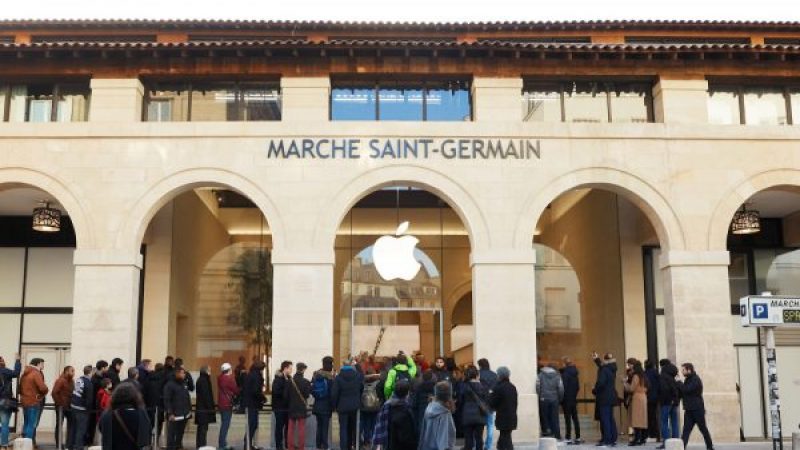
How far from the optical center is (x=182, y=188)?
18.0m

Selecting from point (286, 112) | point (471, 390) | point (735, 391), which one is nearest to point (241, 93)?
point (286, 112)

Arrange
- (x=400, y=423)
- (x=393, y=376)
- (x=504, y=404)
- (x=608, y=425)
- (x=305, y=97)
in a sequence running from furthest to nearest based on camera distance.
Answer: (x=305, y=97), (x=608, y=425), (x=393, y=376), (x=504, y=404), (x=400, y=423)

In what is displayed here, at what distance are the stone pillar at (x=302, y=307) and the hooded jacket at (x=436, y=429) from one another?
23.2 feet

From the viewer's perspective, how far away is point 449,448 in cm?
1068

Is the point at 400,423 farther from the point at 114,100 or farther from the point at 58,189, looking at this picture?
the point at 114,100

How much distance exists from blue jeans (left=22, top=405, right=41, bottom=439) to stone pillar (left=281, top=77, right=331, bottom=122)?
7591 mm

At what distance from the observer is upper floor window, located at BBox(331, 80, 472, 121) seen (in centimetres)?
1855

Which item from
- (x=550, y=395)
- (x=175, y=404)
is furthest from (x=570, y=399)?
(x=175, y=404)

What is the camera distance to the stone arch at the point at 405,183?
697 inches

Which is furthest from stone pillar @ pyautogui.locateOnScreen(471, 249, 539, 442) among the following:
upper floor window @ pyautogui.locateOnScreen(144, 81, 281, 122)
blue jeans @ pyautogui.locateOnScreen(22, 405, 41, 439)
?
blue jeans @ pyautogui.locateOnScreen(22, 405, 41, 439)

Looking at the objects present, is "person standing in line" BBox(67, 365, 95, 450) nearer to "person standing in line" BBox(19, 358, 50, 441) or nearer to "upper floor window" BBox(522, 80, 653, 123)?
"person standing in line" BBox(19, 358, 50, 441)

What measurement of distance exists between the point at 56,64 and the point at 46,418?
847 cm

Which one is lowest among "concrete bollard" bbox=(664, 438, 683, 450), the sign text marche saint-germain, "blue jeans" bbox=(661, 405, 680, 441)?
"concrete bollard" bbox=(664, 438, 683, 450)

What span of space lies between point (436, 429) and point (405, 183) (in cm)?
842
